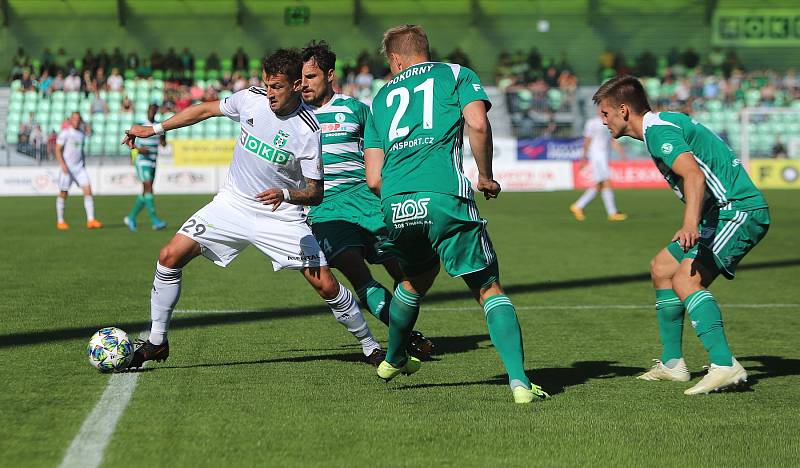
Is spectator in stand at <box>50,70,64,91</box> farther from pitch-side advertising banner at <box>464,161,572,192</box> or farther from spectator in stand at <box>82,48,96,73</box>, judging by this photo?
pitch-side advertising banner at <box>464,161,572,192</box>

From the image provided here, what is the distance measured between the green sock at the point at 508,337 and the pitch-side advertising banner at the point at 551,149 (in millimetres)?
27805

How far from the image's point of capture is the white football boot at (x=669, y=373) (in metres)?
6.56

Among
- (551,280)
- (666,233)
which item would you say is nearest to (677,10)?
(666,233)

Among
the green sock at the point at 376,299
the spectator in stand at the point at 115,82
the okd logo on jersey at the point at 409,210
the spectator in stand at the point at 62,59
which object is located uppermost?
the spectator in stand at the point at 62,59

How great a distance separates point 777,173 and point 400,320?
3008 cm

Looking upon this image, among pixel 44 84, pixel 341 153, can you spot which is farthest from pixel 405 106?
pixel 44 84

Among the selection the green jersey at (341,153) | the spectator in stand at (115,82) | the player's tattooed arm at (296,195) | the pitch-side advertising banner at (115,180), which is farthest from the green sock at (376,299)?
the spectator in stand at (115,82)

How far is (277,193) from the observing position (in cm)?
623

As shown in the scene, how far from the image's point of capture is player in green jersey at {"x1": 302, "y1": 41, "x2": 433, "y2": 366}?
749 cm

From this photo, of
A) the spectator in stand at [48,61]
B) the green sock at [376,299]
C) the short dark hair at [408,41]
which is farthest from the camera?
the spectator in stand at [48,61]

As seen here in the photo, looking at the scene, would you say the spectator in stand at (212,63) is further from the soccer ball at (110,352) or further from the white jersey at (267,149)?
the soccer ball at (110,352)

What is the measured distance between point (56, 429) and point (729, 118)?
116 ft

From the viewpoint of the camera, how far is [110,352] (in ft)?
21.5

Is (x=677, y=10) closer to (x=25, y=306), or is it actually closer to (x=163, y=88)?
(x=163, y=88)
